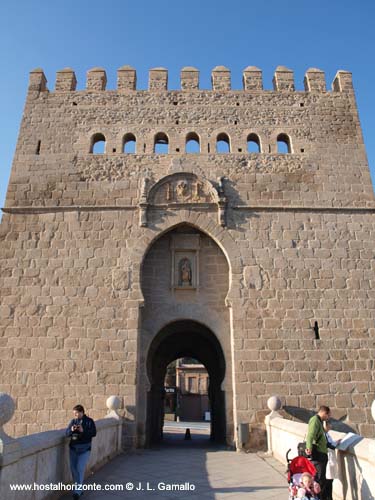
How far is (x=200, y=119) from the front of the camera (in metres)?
11.4

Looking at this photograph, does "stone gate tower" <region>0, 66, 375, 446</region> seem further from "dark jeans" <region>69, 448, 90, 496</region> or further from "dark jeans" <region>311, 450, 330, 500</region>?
"dark jeans" <region>311, 450, 330, 500</region>

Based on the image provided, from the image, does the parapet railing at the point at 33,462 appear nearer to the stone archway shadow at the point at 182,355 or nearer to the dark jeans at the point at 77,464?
the dark jeans at the point at 77,464

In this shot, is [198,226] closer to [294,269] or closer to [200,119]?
[294,269]

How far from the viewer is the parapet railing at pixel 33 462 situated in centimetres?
357

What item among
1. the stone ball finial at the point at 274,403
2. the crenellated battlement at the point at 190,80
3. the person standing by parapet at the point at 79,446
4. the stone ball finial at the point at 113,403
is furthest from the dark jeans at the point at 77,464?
Result: the crenellated battlement at the point at 190,80

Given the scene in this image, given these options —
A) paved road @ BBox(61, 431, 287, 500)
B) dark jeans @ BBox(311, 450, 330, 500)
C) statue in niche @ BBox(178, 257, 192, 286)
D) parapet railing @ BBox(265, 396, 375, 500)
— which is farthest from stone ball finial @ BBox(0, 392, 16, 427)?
statue in niche @ BBox(178, 257, 192, 286)

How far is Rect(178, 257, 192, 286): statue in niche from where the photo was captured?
10.2 meters

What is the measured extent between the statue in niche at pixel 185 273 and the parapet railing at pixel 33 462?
4.80 metres

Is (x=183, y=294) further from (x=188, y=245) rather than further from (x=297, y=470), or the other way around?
(x=297, y=470)

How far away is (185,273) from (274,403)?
12.4 ft

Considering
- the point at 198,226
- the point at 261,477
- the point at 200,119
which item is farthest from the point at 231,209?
the point at 261,477

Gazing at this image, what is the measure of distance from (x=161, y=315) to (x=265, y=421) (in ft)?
11.2

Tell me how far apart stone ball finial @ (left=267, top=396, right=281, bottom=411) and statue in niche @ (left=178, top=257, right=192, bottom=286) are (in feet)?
11.1

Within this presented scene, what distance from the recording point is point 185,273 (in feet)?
33.8
